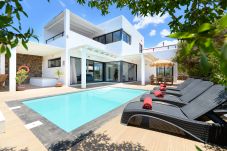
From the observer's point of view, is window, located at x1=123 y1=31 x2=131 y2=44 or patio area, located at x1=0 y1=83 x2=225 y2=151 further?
window, located at x1=123 y1=31 x2=131 y2=44

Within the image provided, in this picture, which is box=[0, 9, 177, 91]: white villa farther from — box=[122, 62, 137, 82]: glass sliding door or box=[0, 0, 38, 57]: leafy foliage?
box=[0, 0, 38, 57]: leafy foliage

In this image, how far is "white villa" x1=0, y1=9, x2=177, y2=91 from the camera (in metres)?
13.9

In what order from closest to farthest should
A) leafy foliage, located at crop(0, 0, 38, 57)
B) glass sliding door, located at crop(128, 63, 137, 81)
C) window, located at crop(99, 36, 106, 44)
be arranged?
leafy foliage, located at crop(0, 0, 38, 57), window, located at crop(99, 36, 106, 44), glass sliding door, located at crop(128, 63, 137, 81)

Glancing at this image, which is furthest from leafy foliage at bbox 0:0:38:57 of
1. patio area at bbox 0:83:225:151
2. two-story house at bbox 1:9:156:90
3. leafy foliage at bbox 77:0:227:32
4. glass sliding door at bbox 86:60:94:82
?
glass sliding door at bbox 86:60:94:82

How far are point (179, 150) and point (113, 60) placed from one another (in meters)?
16.5

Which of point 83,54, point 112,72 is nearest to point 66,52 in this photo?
point 83,54

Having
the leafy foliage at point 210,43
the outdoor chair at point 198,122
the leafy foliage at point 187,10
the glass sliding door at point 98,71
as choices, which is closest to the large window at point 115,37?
the glass sliding door at point 98,71

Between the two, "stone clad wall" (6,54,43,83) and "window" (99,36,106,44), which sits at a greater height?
"window" (99,36,106,44)

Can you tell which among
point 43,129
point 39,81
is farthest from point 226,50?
point 39,81

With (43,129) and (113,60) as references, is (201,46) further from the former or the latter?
(113,60)

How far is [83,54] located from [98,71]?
262 inches

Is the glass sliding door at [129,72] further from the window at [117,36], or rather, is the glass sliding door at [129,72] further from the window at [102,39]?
the window at [102,39]

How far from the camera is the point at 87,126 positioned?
4.12 meters

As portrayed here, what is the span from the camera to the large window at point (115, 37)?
18173 millimetres
